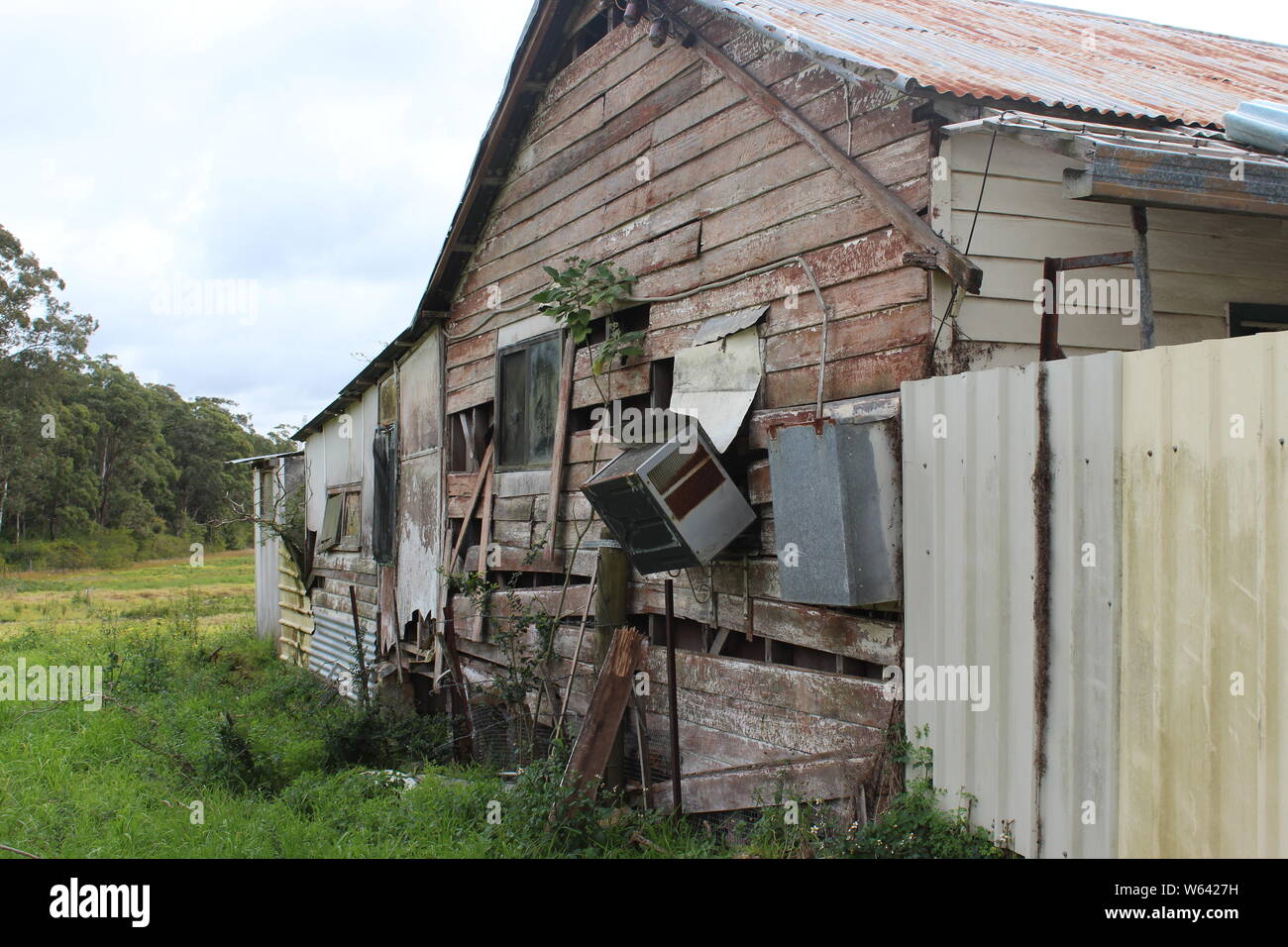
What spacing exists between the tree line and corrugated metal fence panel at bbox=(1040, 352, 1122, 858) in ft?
92.2

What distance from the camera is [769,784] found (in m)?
5.31

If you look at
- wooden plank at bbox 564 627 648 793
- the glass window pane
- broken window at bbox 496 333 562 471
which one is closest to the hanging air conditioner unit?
wooden plank at bbox 564 627 648 793

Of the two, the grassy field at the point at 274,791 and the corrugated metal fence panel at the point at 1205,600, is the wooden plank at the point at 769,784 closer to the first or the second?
the grassy field at the point at 274,791

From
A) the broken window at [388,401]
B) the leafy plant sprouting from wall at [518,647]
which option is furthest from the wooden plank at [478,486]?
the broken window at [388,401]

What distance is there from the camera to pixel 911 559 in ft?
14.0

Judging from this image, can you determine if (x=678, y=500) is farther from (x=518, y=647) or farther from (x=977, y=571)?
(x=518, y=647)

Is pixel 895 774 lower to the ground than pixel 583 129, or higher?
lower

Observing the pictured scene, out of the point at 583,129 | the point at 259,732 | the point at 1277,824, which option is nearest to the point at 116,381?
the point at 259,732

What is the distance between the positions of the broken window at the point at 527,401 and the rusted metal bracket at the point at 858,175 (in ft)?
8.32

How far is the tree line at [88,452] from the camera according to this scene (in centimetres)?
3459

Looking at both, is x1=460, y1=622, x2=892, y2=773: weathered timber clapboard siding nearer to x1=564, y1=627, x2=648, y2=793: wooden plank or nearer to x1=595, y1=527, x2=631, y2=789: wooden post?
x1=564, y1=627, x2=648, y2=793: wooden plank
